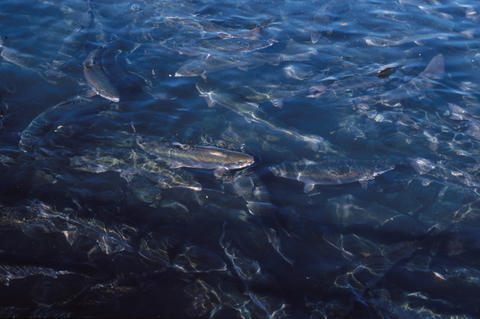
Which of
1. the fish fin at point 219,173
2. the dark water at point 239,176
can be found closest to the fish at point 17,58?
the dark water at point 239,176

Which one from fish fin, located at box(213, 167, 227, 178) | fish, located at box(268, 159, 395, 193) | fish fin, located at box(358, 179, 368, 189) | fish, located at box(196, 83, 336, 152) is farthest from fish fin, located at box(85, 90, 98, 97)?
fish fin, located at box(358, 179, 368, 189)

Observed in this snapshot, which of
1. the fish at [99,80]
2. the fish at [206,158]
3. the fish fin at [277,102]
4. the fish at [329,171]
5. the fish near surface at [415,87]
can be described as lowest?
the fish at [329,171]

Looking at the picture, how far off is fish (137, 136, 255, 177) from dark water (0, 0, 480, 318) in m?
0.11

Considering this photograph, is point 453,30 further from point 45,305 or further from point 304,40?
point 45,305

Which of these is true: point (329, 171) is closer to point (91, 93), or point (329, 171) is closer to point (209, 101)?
point (209, 101)

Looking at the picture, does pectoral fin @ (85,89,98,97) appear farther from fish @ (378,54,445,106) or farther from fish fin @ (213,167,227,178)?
fish @ (378,54,445,106)

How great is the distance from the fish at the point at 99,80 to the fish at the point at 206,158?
5.78 feet

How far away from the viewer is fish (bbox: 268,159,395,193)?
4.88 meters

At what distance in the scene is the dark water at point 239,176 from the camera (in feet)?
12.2

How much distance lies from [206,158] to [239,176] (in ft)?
1.60

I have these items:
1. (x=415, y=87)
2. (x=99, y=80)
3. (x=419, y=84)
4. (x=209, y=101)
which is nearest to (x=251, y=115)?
(x=209, y=101)

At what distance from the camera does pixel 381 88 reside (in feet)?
22.1

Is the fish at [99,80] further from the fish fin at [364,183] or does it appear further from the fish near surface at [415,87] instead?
the fish near surface at [415,87]

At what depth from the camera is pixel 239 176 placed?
4.85 meters
